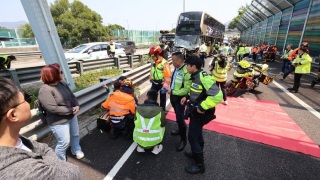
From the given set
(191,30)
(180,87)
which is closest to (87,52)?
(191,30)

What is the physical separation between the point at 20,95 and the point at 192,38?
18199mm

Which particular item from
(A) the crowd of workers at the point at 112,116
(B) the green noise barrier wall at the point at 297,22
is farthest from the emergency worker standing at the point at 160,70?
(B) the green noise barrier wall at the point at 297,22

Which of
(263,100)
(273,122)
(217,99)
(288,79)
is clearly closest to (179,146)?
(217,99)

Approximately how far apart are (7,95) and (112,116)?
9.95ft

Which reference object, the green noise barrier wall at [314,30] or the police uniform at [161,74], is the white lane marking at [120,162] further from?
the green noise barrier wall at [314,30]

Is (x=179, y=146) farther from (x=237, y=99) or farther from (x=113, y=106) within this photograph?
(x=237, y=99)

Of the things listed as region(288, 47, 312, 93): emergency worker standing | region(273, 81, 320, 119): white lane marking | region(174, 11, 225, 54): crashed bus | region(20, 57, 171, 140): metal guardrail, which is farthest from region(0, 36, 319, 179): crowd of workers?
region(174, 11, 225, 54): crashed bus

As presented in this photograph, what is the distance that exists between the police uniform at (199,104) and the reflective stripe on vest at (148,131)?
70cm

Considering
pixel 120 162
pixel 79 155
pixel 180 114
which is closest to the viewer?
pixel 120 162

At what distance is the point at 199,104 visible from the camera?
2.94m

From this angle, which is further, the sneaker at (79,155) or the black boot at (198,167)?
the sneaker at (79,155)

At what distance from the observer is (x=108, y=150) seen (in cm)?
372

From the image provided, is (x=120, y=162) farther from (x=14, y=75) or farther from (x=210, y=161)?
(x=14, y=75)

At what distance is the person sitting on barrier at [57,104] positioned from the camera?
280 centimetres
